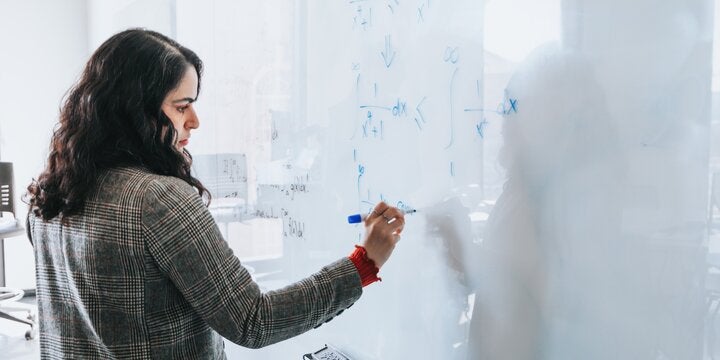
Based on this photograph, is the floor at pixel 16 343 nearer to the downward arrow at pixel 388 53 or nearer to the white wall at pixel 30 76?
the white wall at pixel 30 76

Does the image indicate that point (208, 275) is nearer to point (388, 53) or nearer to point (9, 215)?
point (388, 53)

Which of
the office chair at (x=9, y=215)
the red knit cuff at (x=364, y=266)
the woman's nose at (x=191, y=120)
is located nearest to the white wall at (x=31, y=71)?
the office chair at (x=9, y=215)

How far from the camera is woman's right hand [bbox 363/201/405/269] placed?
99cm

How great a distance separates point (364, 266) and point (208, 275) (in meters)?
0.26

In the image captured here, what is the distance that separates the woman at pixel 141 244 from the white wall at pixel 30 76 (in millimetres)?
3035

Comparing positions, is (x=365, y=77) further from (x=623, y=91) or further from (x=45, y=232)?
(x=45, y=232)

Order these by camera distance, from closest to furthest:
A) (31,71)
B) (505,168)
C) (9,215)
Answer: (505,168) → (9,215) → (31,71)

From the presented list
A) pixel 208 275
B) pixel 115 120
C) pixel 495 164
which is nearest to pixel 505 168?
pixel 495 164

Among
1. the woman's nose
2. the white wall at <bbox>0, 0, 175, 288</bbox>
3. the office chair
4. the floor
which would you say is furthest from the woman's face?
the white wall at <bbox>0, 0, 175, 288</bbox>

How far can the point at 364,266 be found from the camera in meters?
0.97

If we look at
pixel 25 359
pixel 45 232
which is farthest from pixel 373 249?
pixel 25 359

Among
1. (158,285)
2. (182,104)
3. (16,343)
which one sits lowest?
(16,343)

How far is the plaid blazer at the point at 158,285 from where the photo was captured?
0.85 metres

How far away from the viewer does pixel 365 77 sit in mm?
1220
